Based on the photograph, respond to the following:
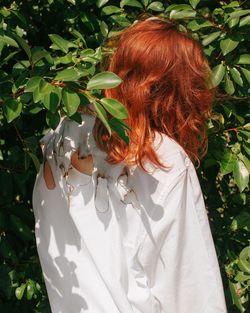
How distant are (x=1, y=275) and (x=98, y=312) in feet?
2.11

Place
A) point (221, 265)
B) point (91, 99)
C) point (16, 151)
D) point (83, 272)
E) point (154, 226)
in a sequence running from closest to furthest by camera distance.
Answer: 1. point (91, 99)
2. point (154, 226)
3. point (83, 272)
4. point (16, 151)
5. point (221, 265)

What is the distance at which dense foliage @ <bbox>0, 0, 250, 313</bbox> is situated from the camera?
2.15 m

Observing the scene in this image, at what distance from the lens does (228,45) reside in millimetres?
2211

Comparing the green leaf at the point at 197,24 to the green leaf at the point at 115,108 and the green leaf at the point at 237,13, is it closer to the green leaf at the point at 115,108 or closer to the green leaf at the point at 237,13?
the green leaf at the point at 237,13

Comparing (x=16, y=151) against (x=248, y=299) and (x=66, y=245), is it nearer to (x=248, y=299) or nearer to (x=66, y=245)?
(x=66, y=245)

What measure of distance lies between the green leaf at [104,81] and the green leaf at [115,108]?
3cm

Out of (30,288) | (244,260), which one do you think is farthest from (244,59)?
(30,288)

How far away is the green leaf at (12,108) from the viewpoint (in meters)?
1.74

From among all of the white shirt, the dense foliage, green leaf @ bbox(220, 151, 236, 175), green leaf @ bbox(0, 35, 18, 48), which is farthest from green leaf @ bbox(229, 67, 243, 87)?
green leaf @ bbox(0, 35, 18, 48)

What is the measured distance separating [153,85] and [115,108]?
0.26 meters

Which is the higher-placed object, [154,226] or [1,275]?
[154,226]

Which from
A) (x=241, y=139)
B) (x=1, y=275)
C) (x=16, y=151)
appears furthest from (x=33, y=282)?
(x=241, y=139)

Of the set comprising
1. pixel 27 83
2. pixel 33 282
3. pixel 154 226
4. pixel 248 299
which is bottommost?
A: pixel 248 299

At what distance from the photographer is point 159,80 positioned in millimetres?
1808
